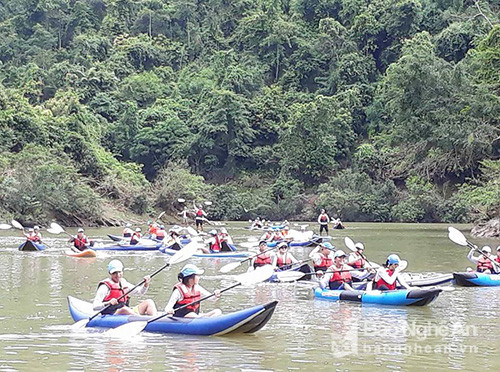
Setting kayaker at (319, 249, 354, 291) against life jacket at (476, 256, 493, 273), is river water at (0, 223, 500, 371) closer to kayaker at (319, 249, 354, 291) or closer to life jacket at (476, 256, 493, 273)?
kayaker at (319, 249, 354, 291)

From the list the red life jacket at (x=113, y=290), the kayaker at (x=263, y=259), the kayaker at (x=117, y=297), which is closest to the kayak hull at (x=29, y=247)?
the kayaker at (x=263, y=259)

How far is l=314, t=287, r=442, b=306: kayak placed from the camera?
11000mm

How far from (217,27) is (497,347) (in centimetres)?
5737

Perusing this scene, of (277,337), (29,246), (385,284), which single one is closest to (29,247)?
(29,246)

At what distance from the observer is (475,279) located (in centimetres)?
1377

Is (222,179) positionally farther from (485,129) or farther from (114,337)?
(114,337)

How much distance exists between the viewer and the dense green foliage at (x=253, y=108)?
31938 millimetres

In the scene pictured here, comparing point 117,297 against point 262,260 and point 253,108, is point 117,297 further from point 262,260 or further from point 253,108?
point 253,108

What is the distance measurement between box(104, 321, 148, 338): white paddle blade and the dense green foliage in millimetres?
20115

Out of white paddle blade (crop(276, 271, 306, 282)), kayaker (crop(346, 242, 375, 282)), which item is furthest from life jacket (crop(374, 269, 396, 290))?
white paddle blade (crop(276, 271, 306, 282))

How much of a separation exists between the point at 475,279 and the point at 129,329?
7427 mm

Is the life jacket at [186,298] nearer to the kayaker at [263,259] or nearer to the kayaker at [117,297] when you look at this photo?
the kayaker at [117,297]

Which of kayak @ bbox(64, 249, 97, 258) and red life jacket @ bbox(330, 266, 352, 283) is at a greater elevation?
kayak @ bbox(64, 249, 97, 258)

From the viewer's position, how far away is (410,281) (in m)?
13.1
